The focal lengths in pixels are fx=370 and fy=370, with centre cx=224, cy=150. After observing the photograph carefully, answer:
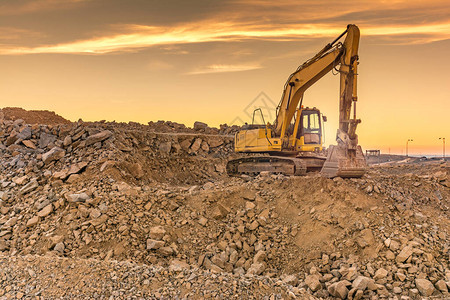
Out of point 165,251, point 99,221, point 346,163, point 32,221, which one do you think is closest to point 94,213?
point 99,221

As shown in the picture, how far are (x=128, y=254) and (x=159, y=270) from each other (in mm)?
1922

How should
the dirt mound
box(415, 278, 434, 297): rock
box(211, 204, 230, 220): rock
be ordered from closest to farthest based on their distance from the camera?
box(415, 278, 434, 297): rock, box(211, 204, 230, 220): rock, the dirt mound

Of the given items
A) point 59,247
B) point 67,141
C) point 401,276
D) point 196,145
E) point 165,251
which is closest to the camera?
point 401,276

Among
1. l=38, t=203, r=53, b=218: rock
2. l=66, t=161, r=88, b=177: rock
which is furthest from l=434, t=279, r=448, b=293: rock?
l=66, t=161, r=88, b=177: rock

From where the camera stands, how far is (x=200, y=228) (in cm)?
966

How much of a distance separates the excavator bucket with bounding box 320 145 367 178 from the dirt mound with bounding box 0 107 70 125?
1872cm

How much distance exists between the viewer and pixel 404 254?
7.65m

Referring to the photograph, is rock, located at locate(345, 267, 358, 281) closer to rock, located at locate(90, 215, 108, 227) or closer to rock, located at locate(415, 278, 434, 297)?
rock, located at locate(415, 278, 434, 297)

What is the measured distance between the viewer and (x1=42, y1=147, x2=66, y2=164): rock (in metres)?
14.0

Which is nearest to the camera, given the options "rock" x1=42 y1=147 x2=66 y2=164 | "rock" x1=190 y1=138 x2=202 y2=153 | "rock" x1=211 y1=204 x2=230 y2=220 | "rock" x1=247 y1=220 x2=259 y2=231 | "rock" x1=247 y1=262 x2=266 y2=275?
"rock" x1=247 y1=262 x2=266 y2=275

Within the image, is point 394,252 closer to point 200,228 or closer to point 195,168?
point 200,228

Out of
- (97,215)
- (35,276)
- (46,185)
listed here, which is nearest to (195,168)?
(46,185)

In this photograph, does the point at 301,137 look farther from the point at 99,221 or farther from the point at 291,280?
the point at 99,221

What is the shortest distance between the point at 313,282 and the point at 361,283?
2.98 ft
